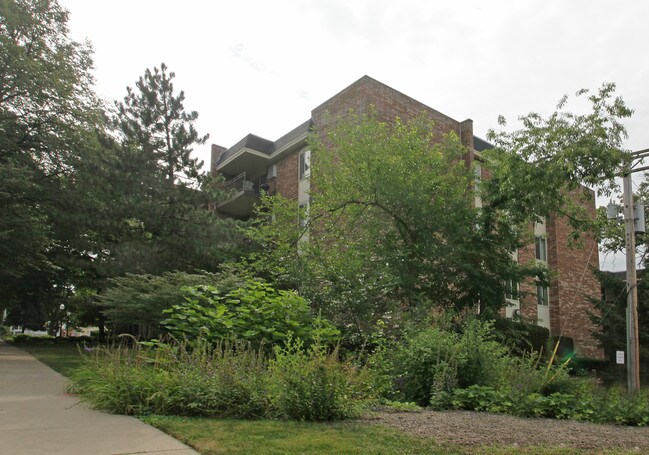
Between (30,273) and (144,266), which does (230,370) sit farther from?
(30,273)

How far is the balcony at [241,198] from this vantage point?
1028 inches

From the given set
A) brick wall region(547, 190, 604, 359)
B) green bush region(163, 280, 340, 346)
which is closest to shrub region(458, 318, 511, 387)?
green bush region(163, 280, 340, 346)

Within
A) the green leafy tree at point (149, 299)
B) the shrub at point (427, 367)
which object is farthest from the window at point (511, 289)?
the green leafy tree at point (149, 299)

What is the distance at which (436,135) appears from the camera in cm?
2172

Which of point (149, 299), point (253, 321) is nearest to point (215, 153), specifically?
point (149, 299)

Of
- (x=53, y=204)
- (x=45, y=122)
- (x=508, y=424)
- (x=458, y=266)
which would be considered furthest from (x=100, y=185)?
(x=508, y=424)

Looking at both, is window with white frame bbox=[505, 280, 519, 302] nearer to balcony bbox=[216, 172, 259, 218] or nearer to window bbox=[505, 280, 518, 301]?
window bbox=[505, 280, 518, 301]

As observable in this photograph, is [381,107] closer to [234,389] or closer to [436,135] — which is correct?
[436,135]

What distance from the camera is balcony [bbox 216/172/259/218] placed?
26109 millimetres

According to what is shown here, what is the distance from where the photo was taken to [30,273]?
2725cm

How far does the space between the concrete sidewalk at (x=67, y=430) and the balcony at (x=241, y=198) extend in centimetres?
1851

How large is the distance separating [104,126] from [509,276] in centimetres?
1875

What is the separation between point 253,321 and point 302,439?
4507 mm

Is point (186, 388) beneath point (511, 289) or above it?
beneath
